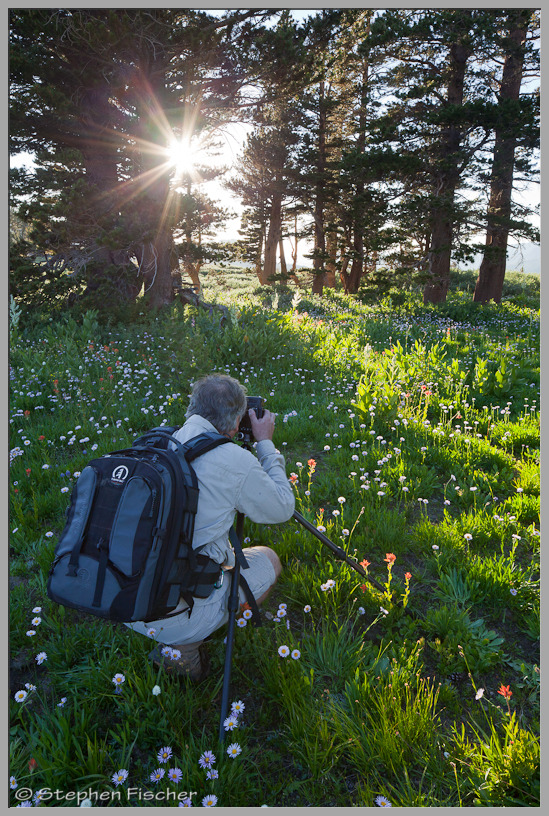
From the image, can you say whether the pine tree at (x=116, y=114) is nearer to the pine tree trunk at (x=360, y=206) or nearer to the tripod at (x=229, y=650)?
the pine tree trunk at (x=360, y=206)

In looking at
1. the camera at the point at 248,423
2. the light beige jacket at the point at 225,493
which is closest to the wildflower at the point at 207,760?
the light beige jacket at the point at 225,493

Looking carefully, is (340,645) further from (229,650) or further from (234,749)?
(234,749)

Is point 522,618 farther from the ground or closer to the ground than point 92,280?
closer to the ground

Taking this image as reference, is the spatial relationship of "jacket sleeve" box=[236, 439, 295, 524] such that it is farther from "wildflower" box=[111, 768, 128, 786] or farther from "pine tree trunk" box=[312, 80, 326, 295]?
"pine tree trunk" box=[312, 80, 326, 295]

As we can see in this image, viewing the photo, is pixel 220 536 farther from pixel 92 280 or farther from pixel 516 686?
pixel 92 280

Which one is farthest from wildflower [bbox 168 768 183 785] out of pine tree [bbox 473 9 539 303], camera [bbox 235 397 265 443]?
pine tree [bbox 473 9 539 303]

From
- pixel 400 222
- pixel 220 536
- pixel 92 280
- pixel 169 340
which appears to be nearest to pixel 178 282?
pixel 92 280

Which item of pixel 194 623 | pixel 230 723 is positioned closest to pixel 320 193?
pixel 194 623

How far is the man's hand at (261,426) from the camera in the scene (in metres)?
2.80

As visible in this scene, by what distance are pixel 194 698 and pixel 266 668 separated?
439mm

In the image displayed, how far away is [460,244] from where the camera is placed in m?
14.7

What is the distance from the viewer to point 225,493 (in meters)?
2.28

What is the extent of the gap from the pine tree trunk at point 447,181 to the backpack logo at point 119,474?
14.9 meters

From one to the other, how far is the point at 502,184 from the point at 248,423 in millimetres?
16572
